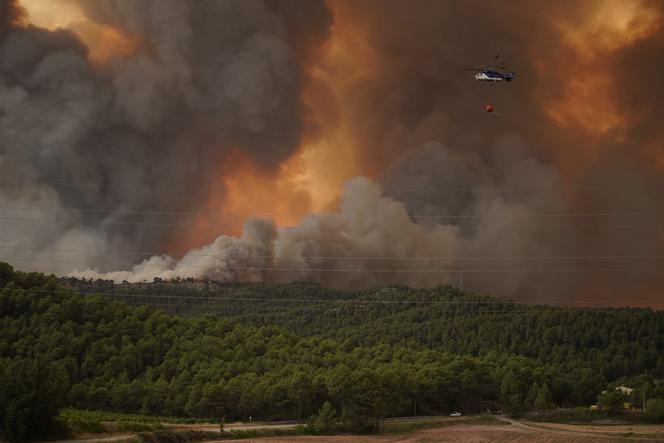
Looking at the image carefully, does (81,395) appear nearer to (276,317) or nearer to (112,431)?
(112,431)

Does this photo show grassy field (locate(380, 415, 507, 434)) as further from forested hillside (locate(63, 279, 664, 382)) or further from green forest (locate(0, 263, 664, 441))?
forested hillside (locate(63, 279, 664, 382))

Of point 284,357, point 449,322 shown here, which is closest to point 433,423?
point 284,357

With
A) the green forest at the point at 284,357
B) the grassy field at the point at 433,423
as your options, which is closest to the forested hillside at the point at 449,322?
the green forest at the point at 284,357

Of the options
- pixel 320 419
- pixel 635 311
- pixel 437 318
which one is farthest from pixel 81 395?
pixel 635 311

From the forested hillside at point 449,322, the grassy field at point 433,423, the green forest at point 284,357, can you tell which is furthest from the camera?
the forested hillside at point 449,322

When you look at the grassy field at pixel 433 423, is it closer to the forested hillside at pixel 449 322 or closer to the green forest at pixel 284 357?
the green forest at pixel 284 357

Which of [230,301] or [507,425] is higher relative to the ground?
[230,301]

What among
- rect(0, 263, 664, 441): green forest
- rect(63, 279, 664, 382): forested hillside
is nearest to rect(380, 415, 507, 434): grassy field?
rect(0, 263, 664, 441): green forest

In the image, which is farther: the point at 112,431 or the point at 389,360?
the point at 389,360
